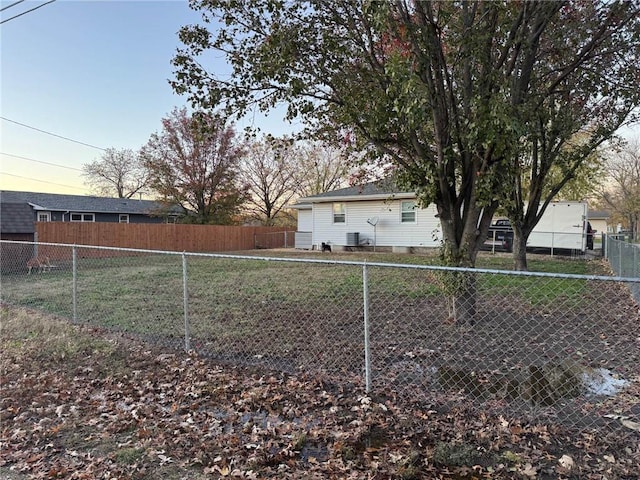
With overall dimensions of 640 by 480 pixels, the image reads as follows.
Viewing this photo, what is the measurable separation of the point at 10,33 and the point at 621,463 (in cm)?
1394

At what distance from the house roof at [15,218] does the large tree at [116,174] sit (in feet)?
85.4

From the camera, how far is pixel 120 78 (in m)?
13.7

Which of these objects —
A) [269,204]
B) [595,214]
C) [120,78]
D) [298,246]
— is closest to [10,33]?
[120,78]

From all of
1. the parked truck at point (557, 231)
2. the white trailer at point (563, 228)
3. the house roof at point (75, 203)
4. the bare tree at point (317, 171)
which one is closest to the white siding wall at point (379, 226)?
the parked truck at point (557, 231)

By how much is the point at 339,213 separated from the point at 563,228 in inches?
419

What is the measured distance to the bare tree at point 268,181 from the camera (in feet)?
112

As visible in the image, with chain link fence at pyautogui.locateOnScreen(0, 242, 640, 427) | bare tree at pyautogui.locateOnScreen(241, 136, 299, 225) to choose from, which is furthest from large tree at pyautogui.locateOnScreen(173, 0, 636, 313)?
bare tree at pyautogui.locateOnScreen(241, 136, 299, 225)

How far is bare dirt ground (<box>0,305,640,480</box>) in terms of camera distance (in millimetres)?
2516

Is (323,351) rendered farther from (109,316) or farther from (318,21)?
(318,21)

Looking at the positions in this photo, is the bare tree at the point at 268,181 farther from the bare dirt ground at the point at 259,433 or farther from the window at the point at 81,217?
the bare dirt ground at the point at 259,433

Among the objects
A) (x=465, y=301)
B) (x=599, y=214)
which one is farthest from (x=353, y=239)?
(x=599, y=214)

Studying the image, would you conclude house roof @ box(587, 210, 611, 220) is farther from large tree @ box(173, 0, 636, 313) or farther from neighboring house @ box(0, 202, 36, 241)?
neighboring house @ box(0, 202, 36, 241)

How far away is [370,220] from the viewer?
19766mm

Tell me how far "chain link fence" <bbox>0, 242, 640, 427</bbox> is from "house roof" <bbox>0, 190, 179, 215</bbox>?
17.3m
